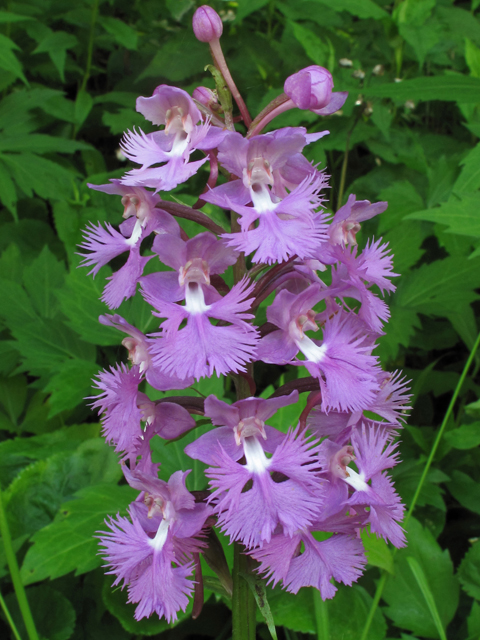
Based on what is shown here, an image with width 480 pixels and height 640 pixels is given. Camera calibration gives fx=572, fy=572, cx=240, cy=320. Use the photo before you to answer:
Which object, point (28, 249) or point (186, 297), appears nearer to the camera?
point (186, 297)

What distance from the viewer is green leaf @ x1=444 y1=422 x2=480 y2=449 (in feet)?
5.24

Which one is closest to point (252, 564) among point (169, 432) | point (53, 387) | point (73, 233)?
point (169, 432)

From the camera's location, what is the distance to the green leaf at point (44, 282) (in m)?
2.15

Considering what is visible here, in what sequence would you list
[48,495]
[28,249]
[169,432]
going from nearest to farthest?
[169,432], [48,495], [28,249]

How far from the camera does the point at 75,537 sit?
55.0 inches

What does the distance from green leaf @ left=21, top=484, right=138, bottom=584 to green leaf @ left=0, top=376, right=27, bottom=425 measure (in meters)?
0.80

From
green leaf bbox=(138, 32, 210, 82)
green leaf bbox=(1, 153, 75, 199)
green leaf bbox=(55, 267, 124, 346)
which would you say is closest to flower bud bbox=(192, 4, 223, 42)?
green leaf bbox=(55, 267, 124, 346)

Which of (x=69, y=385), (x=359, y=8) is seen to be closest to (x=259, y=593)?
(x=69, y=385)

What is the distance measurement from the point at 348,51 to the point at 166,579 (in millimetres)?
2623

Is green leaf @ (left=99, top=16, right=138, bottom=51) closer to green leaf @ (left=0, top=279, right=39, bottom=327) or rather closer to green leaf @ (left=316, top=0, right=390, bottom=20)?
green leaf @ (left=316, top=0, right=390, bottom=20)

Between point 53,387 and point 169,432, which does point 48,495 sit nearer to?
point 53,387

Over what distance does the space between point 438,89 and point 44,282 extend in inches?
58.9

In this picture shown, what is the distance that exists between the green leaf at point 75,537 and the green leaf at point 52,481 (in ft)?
0.84

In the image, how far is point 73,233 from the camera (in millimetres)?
2232
